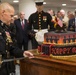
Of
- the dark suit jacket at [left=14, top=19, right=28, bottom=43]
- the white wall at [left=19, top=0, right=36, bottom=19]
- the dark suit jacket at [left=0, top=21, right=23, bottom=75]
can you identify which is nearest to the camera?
the dark suit jacket at [left=0, top=21, right=23, bottom=75]

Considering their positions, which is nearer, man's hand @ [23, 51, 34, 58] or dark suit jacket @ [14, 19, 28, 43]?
man's hand @ [23, 51, 34, 58]

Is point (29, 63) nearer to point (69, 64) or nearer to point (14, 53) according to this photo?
point (14, 53)

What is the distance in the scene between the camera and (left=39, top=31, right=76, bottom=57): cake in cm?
251

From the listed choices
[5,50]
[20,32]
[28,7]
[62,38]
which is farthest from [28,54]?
[28,7]

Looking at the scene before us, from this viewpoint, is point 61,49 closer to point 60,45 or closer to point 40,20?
point 60,45

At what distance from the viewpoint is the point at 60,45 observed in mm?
2516

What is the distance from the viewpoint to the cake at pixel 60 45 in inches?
98.8

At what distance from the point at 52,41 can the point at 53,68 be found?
36 cm

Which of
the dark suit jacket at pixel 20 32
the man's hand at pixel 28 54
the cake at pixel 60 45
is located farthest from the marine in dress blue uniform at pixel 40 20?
the man's hand at pixel 28 54

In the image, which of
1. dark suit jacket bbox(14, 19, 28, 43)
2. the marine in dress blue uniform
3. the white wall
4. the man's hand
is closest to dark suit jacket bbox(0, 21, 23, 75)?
the man's hand

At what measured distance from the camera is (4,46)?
2.26m

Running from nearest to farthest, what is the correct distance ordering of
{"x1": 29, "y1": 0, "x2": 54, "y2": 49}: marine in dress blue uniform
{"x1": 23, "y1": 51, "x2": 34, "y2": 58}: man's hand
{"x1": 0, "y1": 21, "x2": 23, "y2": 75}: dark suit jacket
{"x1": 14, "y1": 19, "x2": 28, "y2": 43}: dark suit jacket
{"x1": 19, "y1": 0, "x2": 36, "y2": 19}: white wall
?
{"x1": 0, "y1": 21, "x2": 23, "y2": 75}: dark suit jacket
{"x1": 23, "y1": 51, "x2": 34, "y2": 58}: man's hand
{"x1": 29, "y1": 0, "x2": 54, "y2": 49}: marine in dress blue uniform
{"x1": 14, "y1": 19, "x2": 28, "y2": 43}: dark suit jacket
{"x1": 19, "y1": 0, "x2": 36, "y2": 19}: white wall

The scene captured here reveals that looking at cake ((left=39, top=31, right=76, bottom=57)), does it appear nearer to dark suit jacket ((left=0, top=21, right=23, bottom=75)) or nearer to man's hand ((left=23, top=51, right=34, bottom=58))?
man's hand ((left=23, top=51, right=34, bottom=58))

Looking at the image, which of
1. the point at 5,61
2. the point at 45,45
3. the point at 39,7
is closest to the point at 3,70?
the point at 5,61
